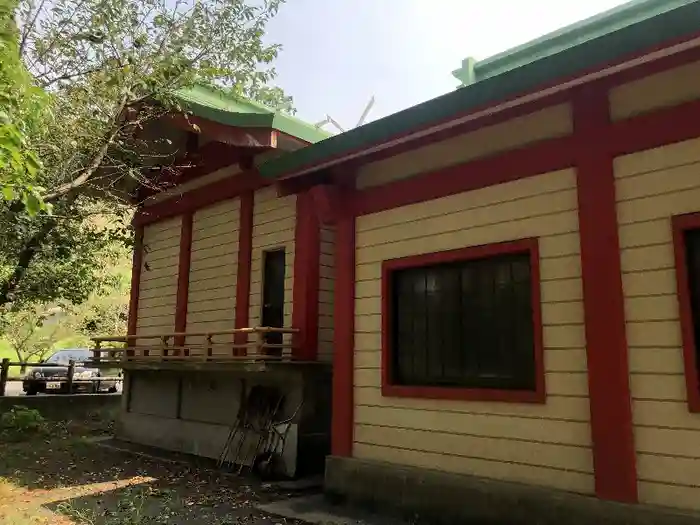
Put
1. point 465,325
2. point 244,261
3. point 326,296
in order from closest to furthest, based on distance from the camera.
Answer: point 465,325, point 326,296, point 244,261

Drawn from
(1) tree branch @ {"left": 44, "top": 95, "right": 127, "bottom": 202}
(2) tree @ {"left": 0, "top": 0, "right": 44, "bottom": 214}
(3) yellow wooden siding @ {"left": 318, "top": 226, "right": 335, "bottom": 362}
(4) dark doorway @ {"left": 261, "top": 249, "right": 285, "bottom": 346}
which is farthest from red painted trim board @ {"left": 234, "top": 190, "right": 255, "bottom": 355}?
(2) tree @ {"left": 0, "top": 0, "right": 44, "bottom": 214}

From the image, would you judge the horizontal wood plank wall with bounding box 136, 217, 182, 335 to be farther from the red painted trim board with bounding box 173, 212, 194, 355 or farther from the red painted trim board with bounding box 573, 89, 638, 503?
the red painted trim board with bounding box 573, 89, 638, 503

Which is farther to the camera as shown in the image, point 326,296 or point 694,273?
Answer: point 326,296

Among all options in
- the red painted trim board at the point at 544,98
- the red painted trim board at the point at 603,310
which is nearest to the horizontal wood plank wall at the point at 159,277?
the red painted trim board at the point at 544,98

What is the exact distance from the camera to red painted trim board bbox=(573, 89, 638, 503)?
4.65 m

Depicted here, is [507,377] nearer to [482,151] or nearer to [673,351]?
[673,351]

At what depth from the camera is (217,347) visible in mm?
10156

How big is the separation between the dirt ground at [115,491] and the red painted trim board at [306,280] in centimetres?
207

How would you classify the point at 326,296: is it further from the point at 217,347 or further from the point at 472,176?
the point at 472,176

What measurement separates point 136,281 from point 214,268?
3.22 meters

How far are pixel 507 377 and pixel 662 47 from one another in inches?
124

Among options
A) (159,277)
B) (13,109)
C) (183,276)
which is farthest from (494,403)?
(159,277)

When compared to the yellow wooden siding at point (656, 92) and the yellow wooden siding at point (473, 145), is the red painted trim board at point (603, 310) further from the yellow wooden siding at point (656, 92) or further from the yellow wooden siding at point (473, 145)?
the yellow wooden siding at point (473, 145)

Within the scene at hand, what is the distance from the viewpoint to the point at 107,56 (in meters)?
8.43
